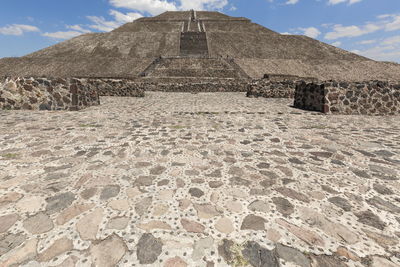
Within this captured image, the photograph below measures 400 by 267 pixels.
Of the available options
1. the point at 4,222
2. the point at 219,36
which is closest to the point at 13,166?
the point at 4,222

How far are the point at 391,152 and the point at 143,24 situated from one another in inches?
2497

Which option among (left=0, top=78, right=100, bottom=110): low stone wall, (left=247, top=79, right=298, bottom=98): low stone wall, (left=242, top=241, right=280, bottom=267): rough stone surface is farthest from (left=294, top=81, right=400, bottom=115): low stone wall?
(left=0, top=78, right=100, bottom=110): low stone wall

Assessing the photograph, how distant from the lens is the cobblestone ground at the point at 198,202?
1439 millimetres

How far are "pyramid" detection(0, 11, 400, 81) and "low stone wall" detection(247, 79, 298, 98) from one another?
1140 cm

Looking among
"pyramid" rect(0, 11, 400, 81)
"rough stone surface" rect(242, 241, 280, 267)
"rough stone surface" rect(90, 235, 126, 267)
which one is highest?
"pyramid" rect(0, 11, 400, 81)

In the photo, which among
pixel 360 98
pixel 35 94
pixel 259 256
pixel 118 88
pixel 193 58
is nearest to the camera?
pixel 259 256

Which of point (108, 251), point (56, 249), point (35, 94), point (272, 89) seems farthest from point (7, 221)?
point (272, 89)

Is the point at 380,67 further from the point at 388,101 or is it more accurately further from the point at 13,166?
the point at 13,166

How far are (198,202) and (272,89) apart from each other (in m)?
14.2

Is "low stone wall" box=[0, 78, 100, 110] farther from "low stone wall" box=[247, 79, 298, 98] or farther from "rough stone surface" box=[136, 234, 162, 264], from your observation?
"low stone wall" box=[247, 79, 298, 98]

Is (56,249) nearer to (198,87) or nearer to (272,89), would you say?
(272,89)

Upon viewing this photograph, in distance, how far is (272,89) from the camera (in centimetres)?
1452

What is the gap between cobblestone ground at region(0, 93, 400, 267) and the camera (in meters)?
1.44

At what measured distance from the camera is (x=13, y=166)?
2719mm
